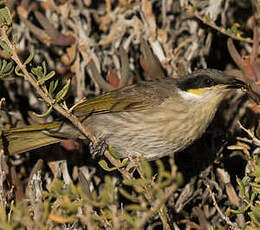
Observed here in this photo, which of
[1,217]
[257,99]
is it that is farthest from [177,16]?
[1,217]

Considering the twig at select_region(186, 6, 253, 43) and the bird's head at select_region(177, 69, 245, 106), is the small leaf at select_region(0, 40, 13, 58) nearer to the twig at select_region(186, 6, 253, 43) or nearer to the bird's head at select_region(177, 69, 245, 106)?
the bird's head at select_region(177, 69, 245, 106)

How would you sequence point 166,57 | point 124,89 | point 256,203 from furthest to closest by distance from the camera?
point 166,57
point 124,89
point 256,203

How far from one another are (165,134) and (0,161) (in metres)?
1.00

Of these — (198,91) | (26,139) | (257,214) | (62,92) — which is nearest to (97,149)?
(26,139)

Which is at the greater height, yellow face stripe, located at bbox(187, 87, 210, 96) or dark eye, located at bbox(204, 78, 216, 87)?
dark eye, located at bbox(204, 78, 216, 87)

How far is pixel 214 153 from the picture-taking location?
121 inches

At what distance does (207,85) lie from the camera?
2865 mm

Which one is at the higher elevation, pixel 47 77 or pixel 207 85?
pixel 47 77

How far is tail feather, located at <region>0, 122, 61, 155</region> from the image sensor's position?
9.59 ft

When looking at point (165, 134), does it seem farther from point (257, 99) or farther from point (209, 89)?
point (257, 99)

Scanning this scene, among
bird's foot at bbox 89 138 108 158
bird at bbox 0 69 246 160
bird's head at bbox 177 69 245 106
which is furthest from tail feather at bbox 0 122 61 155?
bird's head at bbox 177 69 245 106

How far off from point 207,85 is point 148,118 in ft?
1.40

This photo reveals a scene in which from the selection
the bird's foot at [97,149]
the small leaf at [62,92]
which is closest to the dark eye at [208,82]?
the bird's foot at [97,149]

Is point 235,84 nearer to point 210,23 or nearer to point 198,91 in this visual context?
point 198,91
